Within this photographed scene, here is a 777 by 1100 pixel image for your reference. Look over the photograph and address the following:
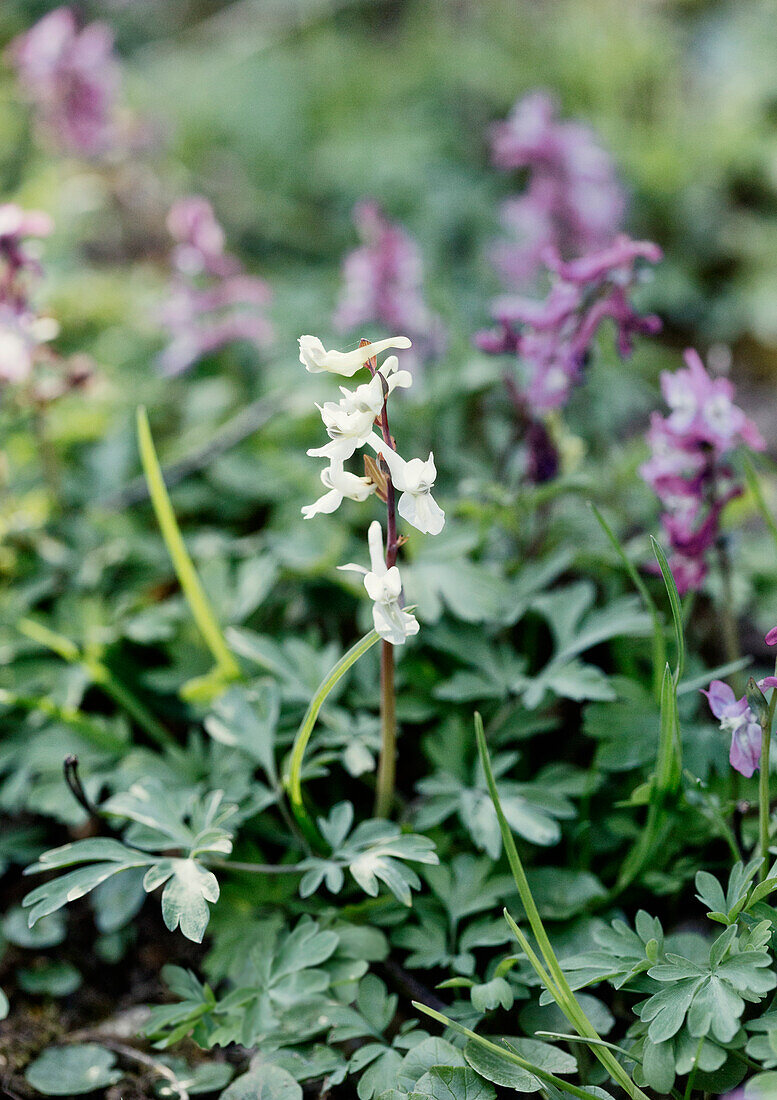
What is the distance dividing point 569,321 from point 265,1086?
1.51 metres

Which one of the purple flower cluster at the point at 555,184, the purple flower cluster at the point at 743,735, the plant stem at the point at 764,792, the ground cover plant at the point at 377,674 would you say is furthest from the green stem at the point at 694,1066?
the purple flower cluster at the point at 555,184

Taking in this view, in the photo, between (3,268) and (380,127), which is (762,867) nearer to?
(3,268)

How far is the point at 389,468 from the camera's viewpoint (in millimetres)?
1107

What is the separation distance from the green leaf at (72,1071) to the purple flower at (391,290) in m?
1.88

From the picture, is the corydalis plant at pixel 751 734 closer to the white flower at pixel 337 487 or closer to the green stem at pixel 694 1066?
the green stem at pixel 694 1066

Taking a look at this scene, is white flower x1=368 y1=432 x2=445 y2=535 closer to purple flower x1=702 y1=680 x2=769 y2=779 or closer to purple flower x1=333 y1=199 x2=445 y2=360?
Answer: purple flower x1=702 y1=680 x2=769 y2=779

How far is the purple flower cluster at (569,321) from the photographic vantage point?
1637mm

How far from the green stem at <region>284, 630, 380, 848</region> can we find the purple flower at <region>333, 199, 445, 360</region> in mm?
1414

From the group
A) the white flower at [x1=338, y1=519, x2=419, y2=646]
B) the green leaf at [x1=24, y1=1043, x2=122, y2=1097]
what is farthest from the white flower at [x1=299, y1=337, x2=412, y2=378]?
the green leaf at [x1=24, y1=1043, x2=122, y2=1097]

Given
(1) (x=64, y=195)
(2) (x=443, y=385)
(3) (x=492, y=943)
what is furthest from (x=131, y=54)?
(3) (x=492, y=943)

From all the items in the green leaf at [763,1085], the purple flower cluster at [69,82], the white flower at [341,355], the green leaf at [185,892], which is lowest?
the green leaf at [763,1085]

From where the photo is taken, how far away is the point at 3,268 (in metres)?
1.99

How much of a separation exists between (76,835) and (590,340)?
154 cm

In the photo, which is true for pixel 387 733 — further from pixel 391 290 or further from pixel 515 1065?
pixel 391 290
